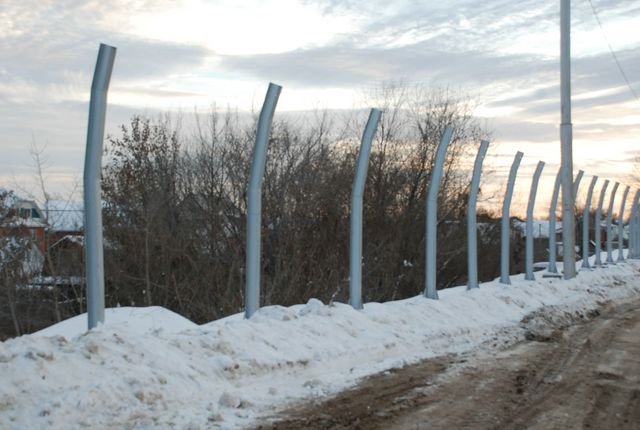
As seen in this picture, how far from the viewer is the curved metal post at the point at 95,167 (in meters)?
7.00

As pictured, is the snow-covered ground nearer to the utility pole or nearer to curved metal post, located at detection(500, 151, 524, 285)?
curved metal post, located at detection(500, 151, 524, 285)

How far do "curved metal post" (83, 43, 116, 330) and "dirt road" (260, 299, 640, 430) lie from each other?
2.28 m

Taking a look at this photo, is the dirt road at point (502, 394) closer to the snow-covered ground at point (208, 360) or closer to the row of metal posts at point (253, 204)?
the snow-covered ground at point (208, 360)

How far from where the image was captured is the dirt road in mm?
5773

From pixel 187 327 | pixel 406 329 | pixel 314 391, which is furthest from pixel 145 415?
pixel 406 329

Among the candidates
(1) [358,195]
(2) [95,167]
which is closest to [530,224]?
(1) [358,195]

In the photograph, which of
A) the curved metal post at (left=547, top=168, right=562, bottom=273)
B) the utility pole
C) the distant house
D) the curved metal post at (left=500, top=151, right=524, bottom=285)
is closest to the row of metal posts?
the curved metal post at (left=500, top=151, right=524, bottom=285)

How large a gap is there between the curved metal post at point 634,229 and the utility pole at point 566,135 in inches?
462

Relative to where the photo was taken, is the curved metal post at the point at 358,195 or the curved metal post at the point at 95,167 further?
the curved metal post at the point at 358,195

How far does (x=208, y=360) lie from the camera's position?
6.84 metres

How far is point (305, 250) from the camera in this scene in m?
19.0

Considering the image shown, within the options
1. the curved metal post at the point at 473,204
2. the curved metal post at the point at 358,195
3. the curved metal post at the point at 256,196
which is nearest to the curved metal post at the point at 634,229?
the curved metal post at the point at 473,204

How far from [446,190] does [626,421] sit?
94.0ft

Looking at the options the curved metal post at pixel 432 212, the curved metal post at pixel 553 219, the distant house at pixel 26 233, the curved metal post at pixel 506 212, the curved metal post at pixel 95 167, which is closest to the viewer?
the curved metal post at pixel 95 167
